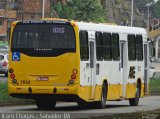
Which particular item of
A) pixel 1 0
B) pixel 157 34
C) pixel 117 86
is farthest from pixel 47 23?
pixel 157 34

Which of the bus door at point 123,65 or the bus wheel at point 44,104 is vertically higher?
the bus door at point 123,65

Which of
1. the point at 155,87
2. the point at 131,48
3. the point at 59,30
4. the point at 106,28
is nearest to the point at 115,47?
the point at 106,28

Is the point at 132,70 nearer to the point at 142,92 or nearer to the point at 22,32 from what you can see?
the point at 142,92

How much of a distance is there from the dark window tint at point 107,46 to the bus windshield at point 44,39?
115 inches

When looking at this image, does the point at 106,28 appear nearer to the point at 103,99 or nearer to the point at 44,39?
the point at 103,99

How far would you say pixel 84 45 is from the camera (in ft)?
93.8

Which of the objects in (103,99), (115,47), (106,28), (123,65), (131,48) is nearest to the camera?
(103,99)

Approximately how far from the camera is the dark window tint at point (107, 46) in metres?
30.7

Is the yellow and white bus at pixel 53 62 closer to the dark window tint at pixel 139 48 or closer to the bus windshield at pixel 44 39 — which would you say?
the bus windshield at pixel 44 39

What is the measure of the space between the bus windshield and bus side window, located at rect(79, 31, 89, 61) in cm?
47

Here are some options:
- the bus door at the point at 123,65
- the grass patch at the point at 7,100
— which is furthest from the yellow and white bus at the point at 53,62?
the bus door at the point at 123,65

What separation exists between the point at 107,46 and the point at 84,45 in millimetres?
2407

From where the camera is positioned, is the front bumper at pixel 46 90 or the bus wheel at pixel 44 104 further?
the bus wheel at pixel 44 104

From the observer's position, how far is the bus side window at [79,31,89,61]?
2825cm
